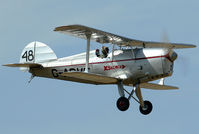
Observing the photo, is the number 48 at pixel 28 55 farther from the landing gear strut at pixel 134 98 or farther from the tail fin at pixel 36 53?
the landing gear strut at pixel 134 98

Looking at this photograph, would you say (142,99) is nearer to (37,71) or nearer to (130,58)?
(130,58)

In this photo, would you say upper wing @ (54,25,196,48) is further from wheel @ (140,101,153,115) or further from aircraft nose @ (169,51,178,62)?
wheel @ (140,101,153,115)

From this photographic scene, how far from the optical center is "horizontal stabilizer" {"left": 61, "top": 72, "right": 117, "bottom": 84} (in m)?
21.1

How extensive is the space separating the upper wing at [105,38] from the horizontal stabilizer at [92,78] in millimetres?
1621

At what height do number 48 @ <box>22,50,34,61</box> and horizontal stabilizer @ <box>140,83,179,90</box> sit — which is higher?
number 48 @ <box>22,50,34,61</box>

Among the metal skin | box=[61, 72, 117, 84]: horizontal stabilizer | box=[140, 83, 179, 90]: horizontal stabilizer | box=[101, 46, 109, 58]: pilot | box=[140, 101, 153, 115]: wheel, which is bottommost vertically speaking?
box=[140, 101, 153, 115]: wheel

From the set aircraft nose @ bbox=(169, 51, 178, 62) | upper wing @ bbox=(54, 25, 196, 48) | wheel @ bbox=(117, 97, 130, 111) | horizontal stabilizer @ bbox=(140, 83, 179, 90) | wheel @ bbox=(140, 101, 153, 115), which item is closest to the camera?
upper wing @ bbox=(54, 25, 196, 48)

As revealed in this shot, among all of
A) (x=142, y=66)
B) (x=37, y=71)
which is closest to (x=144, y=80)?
(x=142, y=66)

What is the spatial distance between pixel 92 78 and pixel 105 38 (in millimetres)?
2056

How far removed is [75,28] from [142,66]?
297cm

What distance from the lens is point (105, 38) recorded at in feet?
75.9

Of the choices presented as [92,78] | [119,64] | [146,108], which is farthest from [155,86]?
[92,78]

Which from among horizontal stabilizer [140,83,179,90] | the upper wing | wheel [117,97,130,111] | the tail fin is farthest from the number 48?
wheel [117,97,130,111]

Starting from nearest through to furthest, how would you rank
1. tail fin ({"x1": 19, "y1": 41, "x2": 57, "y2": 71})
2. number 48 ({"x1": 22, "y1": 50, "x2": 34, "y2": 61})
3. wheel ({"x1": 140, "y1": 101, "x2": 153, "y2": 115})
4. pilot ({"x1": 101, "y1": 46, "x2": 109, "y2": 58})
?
pilot ({"x1": 101, "y1": 46, "x2": 109, "y2": 58})
wheel ({"x1": 140, "y1": 101, "x2": 153, "y2": 115})
tail fin ({"x1": 19, "y1": 41, "x2": 57, "y2": 71})
number 48 ({"x1": 22, "y1": 50, "x2": 34, "y2": 61})
